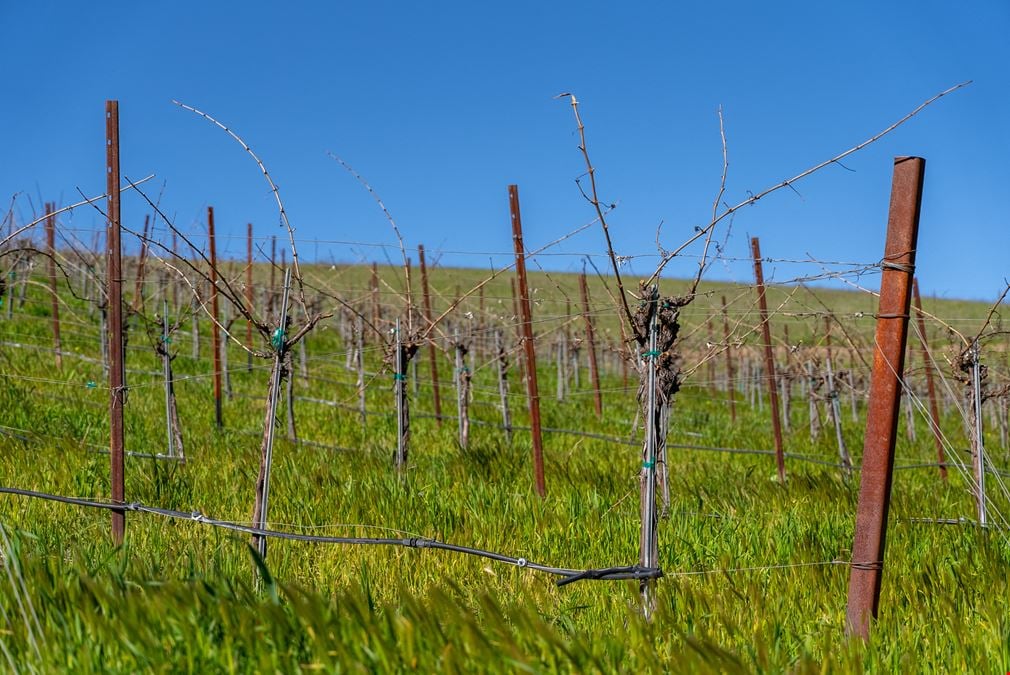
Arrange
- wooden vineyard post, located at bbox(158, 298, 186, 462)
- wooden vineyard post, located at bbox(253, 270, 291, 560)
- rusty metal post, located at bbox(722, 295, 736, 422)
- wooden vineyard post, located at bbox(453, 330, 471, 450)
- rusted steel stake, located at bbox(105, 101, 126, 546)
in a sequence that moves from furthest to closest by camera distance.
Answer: wooden vineyard post, located at bbox(453, 330, 471, 450)
wooden vineyard post, located at bbox(158, 298, 186, 462)
rusty metal post, located at bbox(722, 295, 736, 422)
rusted steel stake, located at bbox(105, 101, 126, 546)
wooden vineyard post, located at bbox(253, 270, 291, 560)

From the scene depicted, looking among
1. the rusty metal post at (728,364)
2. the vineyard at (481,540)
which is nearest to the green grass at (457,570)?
the vineyard at (481,540)

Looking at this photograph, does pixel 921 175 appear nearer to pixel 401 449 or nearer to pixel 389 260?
pixel 389 260

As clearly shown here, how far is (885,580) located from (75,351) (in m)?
14.9

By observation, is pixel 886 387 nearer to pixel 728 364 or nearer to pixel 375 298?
pixel 375 298

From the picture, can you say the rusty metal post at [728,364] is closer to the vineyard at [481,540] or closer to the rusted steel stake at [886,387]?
the vineyard at [481,540]

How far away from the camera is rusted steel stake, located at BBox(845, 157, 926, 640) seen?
3434 mm

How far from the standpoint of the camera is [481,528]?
5129mm

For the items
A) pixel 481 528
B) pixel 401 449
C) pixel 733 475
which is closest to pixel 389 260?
pixel 401 449

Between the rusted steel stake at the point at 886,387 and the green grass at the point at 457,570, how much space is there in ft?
0.56

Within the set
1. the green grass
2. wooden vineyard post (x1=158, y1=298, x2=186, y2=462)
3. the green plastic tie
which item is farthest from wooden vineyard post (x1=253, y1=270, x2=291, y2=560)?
wooden vineyard post (x1=158, y1=298, x2=186, y2=462)

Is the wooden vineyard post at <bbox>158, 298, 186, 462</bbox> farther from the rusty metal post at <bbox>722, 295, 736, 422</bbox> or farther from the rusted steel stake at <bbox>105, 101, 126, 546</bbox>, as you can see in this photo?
the rusty metal post at <bbox>722, 295, 736, 422</bbox>

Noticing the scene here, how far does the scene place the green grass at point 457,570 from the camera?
2703 mm

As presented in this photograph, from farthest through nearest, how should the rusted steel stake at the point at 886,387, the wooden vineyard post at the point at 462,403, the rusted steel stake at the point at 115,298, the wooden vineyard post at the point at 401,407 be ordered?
the wooden vineyard post at the point at 462,403, the wooden vineyard post at the point at 401,407, the rusted steel stake at the point at 115,298, the rusted steel stake at the point at 886,387

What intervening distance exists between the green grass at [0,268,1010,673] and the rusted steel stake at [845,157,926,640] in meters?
0.17
